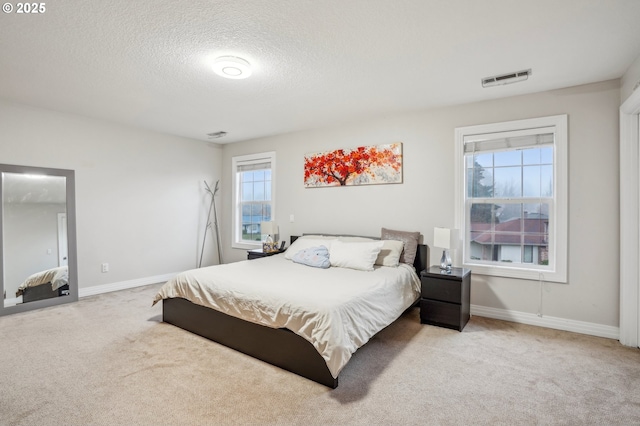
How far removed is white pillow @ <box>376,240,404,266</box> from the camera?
3.62 metres

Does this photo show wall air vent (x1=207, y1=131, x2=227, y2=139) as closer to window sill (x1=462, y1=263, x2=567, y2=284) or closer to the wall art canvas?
the wall art canvas

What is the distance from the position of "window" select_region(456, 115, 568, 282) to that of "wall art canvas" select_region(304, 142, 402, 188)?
0.79m

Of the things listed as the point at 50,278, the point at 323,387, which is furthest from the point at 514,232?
the point at 50,278

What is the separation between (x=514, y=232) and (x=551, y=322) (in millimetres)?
957

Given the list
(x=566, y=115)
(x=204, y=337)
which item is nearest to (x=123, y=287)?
(x=204, y=337)

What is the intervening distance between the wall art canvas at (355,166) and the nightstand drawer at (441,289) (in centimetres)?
138

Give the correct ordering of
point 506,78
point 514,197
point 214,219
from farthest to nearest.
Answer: point 214,219, point 514,197, point 506,78

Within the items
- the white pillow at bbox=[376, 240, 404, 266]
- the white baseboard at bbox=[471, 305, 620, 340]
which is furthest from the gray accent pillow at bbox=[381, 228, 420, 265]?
the white baseboard at bbox=[471, 305, 620, 340]

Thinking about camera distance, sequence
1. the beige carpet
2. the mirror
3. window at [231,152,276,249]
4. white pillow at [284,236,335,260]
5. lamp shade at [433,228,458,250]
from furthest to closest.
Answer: window at [231,152,276,249] → white pillow at [284,236,335,260] → the mirror → lamp shade at [433,228,458,250] → the beige carpet

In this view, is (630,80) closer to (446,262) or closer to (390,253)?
(446,262)

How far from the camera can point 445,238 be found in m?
3.37

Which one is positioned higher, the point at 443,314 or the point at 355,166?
the point at 355,166

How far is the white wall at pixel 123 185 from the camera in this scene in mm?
3889

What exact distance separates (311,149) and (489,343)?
3380 mm
